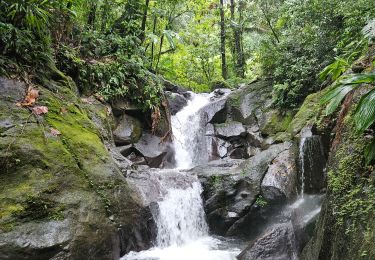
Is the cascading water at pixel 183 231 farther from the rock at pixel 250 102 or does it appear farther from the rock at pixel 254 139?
the rock at pixel 250 102

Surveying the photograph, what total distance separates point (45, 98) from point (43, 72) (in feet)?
2.92

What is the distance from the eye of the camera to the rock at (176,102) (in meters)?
13.2

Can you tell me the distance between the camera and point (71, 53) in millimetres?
8156

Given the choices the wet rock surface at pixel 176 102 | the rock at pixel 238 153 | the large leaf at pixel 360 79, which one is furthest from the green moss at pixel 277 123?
the large leaf at pixel 360 79

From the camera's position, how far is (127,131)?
31.2 ft

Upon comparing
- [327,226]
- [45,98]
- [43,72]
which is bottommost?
[327,226]

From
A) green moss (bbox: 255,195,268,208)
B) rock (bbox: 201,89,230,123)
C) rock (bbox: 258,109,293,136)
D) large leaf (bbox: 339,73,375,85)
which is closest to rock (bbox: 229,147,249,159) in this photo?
rock (bbox: 258,109,293,136)

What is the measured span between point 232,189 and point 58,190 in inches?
171

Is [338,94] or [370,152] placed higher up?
[338,94]

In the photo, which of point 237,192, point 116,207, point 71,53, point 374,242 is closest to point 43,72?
point 71,53

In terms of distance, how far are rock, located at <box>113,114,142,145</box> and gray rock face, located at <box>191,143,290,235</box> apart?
2.47 metres

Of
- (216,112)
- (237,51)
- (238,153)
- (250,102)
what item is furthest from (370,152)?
(237,51)

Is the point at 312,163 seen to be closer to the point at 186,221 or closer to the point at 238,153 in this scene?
the point at 186,221

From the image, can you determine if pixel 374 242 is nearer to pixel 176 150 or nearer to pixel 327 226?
pixel 327 226
